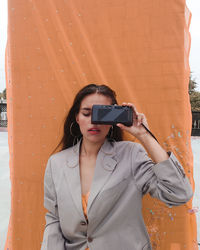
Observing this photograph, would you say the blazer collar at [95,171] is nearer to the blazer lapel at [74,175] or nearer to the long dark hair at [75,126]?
the blazer lapel at [74,175]

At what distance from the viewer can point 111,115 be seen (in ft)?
2.69

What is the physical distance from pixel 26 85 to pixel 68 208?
0.81m

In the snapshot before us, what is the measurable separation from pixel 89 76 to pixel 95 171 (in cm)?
61

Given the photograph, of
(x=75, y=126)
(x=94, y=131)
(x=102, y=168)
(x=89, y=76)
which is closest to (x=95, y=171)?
(x=102, y=168)

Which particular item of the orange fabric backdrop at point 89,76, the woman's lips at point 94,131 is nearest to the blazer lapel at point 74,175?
the woman's lips at point 94,131

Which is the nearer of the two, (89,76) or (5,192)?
(89,76)

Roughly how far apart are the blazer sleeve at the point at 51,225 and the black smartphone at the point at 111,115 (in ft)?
1.16

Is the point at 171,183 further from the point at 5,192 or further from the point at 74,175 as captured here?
the point at 5,192

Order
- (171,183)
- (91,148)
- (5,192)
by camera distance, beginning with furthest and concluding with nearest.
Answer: (5,192)
(91,148)
(171,183)

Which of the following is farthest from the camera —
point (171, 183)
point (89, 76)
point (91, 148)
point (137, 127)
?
point (89, 76)

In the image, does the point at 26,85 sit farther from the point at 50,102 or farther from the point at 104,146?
the point at 104,146

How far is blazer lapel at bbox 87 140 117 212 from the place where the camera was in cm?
85

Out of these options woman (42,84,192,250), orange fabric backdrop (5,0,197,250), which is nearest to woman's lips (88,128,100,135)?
woman (42,84,192,250)

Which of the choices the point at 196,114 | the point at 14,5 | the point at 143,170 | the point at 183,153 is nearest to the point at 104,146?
the point at 143,170
